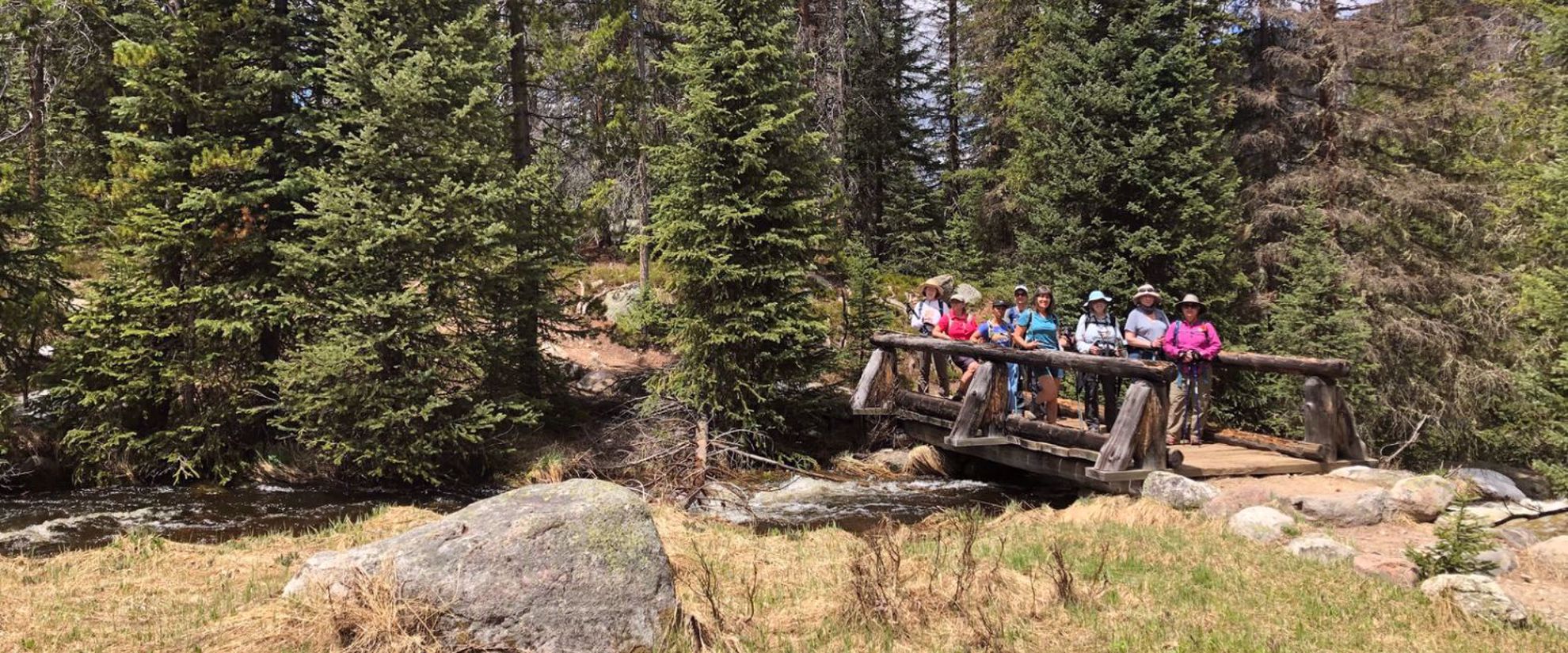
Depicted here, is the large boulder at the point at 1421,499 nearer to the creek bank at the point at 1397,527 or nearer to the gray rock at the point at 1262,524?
the creek bank at the point at 1397,527

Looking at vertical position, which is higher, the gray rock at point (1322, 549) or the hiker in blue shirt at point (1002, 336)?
the hiker in blue shirt at point (1002, 336)

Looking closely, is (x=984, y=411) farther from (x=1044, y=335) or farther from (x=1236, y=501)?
(x=1236, y=501)

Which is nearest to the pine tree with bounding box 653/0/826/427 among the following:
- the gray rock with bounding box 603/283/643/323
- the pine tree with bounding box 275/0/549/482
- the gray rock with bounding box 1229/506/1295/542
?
the pine tree with bounding box 275/0/549/482

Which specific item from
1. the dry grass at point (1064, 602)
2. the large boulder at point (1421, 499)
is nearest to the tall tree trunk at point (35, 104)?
the dry grass at point (1064, 602)

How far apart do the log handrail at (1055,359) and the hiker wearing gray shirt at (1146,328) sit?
0.77 m

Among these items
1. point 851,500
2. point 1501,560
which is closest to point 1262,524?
point 1501,560

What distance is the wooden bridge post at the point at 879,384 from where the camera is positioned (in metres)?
14.1

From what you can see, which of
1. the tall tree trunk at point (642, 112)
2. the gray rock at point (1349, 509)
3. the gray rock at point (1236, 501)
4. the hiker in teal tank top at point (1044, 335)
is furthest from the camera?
the tall tree trunk at point (642, 112)

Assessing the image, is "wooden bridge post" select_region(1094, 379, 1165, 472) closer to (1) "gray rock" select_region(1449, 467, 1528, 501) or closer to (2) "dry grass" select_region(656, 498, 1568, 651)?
(2) "dry grass" select_region(656, 498, 1568, 651)

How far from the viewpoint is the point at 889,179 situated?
89.9 ft

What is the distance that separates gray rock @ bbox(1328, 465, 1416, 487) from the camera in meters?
9.17

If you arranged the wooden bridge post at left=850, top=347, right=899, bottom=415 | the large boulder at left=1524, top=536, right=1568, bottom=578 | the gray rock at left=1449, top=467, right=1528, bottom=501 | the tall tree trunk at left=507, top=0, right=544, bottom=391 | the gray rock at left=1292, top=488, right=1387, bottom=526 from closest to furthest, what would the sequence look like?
1. the large boulder at left=1524, top=536, right=1568, bottom=578
2. the gray rock at left=1292, top=488, right=1387, bottom=526
3. the gray rock at left=1449, top=467, right=1528, bottom=501
4. the wooden bridge post at left=850, top=347, right=899, bottom=415
5. the tall tree trunk at left=507, top=0, right=544, bottom=391

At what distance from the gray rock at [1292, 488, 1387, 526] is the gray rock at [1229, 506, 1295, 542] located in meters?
0.54

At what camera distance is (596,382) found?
1816 cm
